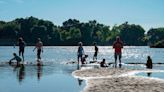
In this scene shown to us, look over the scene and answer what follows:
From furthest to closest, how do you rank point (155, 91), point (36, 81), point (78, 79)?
1. point (78, 79)
2. point (36, 81)
3. point (155, 91)

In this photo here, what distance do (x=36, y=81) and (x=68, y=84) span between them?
1.91 m

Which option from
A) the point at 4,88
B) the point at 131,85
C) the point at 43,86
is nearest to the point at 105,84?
the point at 131,85

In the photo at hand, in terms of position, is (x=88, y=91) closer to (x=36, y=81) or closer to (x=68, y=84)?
(x=68, y=84)

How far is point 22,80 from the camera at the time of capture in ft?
71.7

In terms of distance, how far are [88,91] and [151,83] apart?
11.9 ft

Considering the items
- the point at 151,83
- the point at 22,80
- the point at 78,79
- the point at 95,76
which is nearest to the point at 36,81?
the point at 22,80

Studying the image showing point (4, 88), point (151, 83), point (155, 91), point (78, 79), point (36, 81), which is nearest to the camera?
point (155, 91)

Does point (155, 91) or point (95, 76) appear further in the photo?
point (95, 76)

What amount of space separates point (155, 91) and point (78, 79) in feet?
22.0

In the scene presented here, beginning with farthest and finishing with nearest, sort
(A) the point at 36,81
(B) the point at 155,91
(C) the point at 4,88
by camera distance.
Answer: (A) the point at 36,81, (C) the point at 4,88, (B) the point at 155,91

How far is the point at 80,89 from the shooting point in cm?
Answer: 1864

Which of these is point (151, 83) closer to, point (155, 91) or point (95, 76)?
point (155, 91)

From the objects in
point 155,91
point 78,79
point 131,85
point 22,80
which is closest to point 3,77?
point 22,80

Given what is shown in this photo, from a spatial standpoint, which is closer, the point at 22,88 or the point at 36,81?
the point at 22,88
